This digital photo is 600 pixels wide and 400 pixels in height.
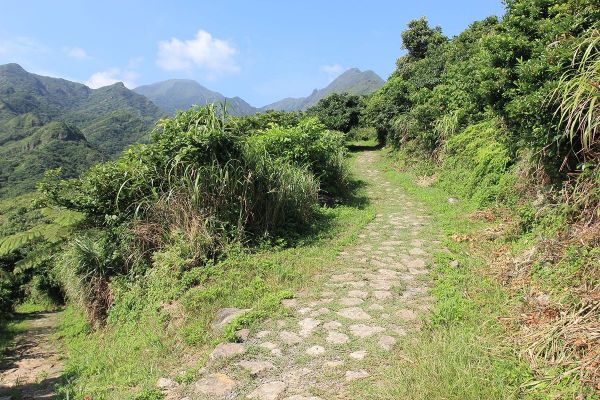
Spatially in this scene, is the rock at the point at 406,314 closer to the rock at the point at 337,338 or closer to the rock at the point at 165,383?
the rock at the point at 337,338

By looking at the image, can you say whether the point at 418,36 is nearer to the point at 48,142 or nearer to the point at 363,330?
the point at 363,330

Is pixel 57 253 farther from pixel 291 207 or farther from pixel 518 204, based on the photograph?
pixel 518 204

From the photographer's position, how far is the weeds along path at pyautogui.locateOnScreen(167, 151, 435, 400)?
305cm

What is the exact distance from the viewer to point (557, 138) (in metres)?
4.92

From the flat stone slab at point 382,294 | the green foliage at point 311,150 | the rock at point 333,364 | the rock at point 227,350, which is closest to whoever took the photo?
the rock at point 333,364

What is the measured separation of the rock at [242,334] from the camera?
150 inches

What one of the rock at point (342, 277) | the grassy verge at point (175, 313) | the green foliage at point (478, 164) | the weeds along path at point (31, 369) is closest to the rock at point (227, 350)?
the grassy verge at point (175, 313)

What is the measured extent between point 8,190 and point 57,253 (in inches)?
2289

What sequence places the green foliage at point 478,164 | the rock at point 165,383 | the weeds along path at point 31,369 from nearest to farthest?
the rock at point 165,383, the weeds along path at point 31,369, the green foliage at point 478,164

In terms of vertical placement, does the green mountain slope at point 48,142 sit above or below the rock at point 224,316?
above

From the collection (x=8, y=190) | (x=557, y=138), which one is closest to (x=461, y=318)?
(x=557, y=138)

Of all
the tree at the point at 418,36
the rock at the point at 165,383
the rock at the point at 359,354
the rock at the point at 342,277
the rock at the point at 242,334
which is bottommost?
the rock at the point at 165,383

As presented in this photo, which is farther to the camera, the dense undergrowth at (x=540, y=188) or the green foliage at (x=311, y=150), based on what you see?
the green foliage at (x=311, y=150)

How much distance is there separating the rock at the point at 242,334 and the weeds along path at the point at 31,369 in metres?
2.50
